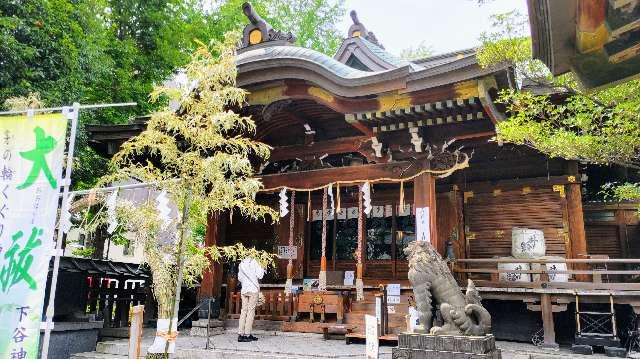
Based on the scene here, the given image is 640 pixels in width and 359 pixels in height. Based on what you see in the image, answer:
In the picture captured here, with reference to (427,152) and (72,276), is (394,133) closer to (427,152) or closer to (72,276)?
(427,152)

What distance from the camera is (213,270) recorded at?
432 inches

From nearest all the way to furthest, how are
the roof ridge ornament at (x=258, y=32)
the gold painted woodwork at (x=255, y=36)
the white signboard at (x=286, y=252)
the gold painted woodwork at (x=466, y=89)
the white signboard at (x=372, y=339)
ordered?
1. the white signboard at (x=372, y=339)
2. the gold painted woodwork at (x=466, y=89)
3. the roof ridge ornament at (x=258, y=32)
4. the gold painted woodwork at (x=255, y=36)
5. the white signboard at (x=286, y=252)

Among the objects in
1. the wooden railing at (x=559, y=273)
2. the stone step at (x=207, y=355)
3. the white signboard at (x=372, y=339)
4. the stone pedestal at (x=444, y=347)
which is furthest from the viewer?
the wooden railing at (x=559, y=273)

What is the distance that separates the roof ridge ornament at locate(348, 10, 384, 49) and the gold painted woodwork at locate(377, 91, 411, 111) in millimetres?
8541

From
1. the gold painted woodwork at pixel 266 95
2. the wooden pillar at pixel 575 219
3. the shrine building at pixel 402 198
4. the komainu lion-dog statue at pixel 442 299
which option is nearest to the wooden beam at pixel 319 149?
the shrine building at pixel 402 198

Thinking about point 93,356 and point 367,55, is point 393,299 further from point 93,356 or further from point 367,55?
point 367,55

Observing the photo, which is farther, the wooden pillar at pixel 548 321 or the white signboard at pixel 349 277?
the white signboard at pixel 349 277

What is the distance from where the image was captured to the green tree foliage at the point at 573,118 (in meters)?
6.35

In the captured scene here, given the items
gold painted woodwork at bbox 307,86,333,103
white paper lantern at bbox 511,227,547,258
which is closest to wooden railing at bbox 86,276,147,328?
gold painted woodwork at bbox 307,86,333,103

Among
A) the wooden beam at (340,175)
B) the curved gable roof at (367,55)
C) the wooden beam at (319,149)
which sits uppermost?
the curved gable roof at (367,55)

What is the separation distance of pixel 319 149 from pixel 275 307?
3.86m

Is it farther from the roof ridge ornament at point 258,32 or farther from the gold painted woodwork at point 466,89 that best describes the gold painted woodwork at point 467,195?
the roof ridge ornament at point 258,32

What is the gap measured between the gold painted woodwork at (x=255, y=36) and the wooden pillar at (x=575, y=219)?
315 inches

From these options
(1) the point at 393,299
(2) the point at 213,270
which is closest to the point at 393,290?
(1) the point at 393,299
